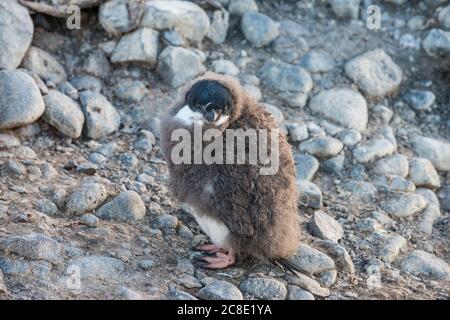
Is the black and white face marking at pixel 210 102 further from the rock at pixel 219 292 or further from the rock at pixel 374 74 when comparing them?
the rock at pixel 374 74

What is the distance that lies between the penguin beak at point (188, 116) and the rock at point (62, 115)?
4.09ft

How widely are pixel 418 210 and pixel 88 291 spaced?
9.26 feet

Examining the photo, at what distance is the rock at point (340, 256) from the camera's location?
4770 millimetres

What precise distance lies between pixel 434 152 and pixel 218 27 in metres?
2.22

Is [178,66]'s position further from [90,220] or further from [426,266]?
[426,266]

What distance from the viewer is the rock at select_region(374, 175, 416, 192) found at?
19.2 ft

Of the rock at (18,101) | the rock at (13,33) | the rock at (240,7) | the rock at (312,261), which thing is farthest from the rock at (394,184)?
the rock at (13,33)

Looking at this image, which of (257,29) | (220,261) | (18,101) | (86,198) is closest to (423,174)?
(257,29)

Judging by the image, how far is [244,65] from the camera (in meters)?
6.60

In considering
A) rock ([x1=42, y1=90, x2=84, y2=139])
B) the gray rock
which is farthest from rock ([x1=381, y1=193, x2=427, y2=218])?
rock ([x1=42, y1=90, x2=84, y2=139])

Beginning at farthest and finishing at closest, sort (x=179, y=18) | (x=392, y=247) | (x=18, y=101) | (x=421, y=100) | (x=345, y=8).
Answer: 1. (x=345, y=8)
2. (x=421, y=100)
3. (x=179, y=18)
4. (x=18, y=101)
5. (x=392, y=247)

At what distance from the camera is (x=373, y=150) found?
607 cm

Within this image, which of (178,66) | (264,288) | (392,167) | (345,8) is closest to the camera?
(264,288)
